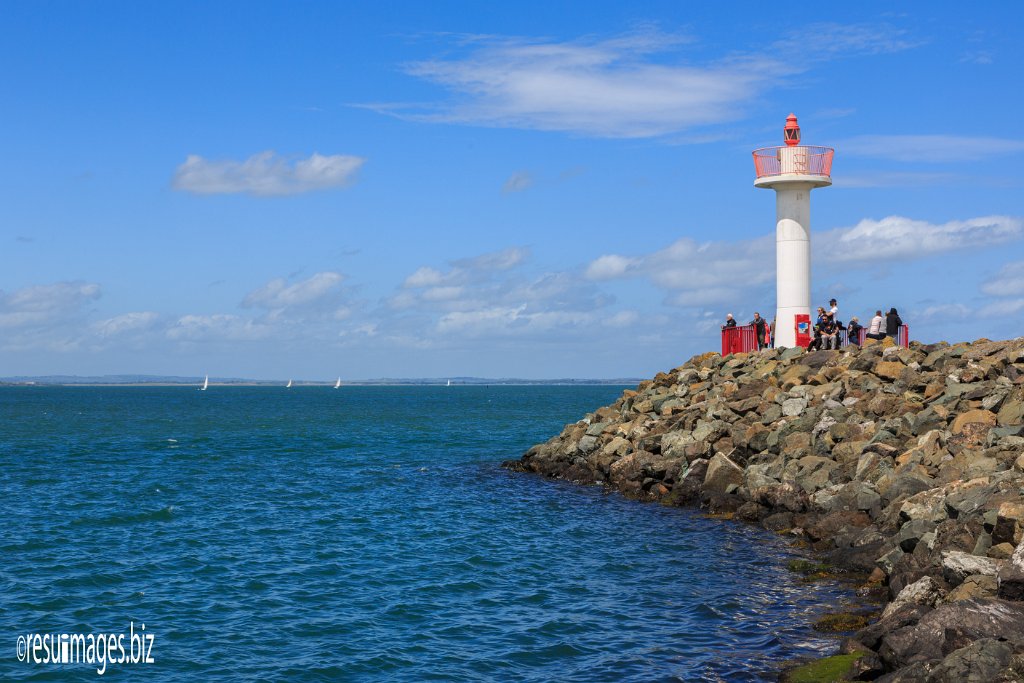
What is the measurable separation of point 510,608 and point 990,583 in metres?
6.78

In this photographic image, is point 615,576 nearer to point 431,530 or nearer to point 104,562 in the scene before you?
point 431,530

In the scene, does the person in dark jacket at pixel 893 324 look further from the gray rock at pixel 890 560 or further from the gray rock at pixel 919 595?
the gray rock at pixel 919 595

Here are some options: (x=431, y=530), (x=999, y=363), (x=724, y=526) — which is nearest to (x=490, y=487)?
(x=431, y=530)

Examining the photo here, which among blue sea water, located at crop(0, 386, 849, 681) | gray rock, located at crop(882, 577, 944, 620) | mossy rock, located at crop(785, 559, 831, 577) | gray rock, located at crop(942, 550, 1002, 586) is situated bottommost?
blue sea water, located at crop(0, 386, 849, 681)

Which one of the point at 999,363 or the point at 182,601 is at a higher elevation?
the point at 999,363

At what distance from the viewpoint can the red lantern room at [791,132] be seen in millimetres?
32344

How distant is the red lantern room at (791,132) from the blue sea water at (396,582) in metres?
13.0

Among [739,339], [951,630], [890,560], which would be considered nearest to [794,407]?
[739,339]

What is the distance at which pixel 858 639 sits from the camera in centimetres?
1209

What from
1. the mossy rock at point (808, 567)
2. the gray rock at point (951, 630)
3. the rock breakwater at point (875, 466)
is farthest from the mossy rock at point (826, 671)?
the mossy rock at point (808, 567)

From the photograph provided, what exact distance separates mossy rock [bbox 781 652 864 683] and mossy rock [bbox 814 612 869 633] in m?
1.47

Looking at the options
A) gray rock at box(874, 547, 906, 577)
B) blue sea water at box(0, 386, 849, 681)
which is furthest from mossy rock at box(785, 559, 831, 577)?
gray rock at box(874, 547, 906, 577)

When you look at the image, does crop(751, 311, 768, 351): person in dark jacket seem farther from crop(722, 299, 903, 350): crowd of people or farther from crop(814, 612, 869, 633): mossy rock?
crop(814, 612, 869, 633): mossy rock

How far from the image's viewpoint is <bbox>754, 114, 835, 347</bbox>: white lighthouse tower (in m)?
32.2
